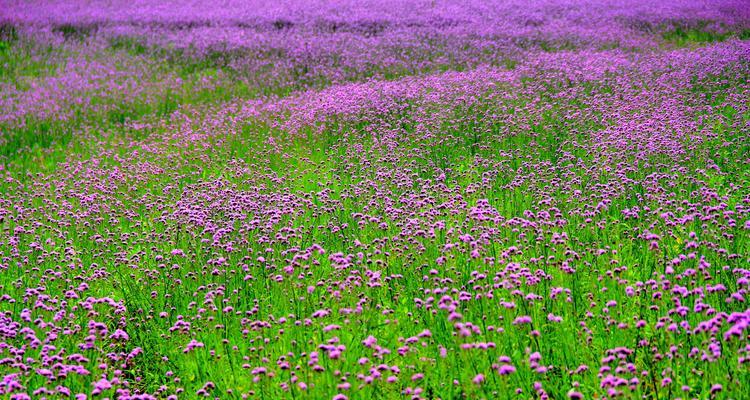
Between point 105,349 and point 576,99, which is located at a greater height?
point 576,99

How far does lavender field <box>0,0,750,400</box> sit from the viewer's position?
340 centimetres

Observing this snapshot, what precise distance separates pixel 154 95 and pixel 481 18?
995cm

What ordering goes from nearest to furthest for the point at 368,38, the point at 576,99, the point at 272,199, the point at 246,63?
the point at 272,199 → the point at 576,99 → the point at 246,63 → the point at 368,38

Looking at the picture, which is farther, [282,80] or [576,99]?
[282,80]

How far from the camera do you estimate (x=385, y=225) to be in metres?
4.82

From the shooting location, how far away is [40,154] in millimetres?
9516

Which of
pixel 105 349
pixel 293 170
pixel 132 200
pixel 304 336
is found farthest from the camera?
pixel 293 170

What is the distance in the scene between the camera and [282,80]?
1293 centimetres

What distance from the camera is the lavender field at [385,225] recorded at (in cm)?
340

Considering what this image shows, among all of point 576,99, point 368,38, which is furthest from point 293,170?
point 368,38

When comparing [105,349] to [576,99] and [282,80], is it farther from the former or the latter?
[282,80]

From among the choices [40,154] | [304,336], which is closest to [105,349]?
[304,336]

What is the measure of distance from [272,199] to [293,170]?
1.67m

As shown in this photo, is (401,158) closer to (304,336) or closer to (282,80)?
(304,336)
